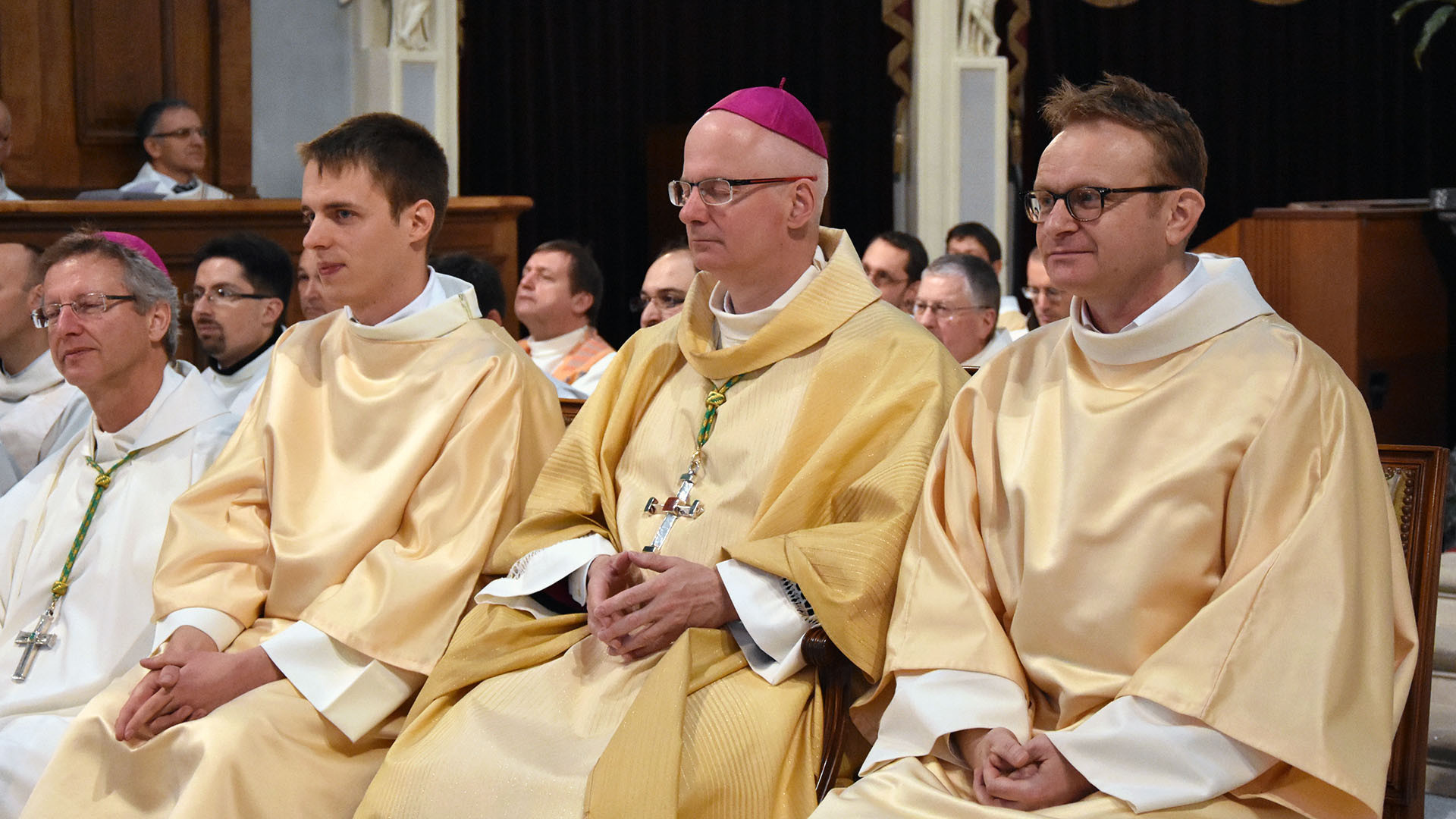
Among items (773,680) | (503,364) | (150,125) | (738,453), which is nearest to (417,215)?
(503,364)

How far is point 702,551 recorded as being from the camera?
3.10 m

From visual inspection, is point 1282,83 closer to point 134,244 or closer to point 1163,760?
point 134,244

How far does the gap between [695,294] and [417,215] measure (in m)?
0.64

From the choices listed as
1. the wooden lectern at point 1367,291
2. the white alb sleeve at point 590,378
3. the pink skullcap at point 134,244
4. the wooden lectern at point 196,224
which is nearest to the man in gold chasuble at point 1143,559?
the pink skullcap at point 134,244

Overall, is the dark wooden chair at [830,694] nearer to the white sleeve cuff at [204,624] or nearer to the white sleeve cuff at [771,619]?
the white sleeve cuff at [771,619]

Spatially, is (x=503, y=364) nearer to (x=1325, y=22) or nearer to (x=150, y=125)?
(x=150, y=125)

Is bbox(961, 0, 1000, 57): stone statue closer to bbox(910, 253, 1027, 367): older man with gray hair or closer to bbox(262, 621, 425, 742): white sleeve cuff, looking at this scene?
bbox(910, 253, 1027, 367): older man with gray hair

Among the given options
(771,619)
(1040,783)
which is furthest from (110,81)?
(1040,783)

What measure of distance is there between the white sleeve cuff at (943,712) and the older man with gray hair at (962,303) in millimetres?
3156

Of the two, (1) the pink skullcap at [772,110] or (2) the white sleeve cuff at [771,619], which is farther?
(1) the pink skullcap at [772,110]

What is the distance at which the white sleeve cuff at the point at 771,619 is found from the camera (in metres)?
2.85

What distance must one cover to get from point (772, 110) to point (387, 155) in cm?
85

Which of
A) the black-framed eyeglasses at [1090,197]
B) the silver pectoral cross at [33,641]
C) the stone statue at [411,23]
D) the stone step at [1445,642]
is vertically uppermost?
the stone statue at [411,23]

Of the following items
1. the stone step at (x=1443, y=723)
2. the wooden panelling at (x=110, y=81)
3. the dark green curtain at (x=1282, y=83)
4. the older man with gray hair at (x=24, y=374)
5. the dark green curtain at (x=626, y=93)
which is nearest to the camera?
the stone step at (x=1443, y=723)
